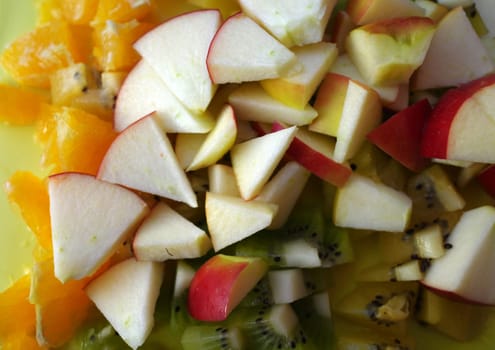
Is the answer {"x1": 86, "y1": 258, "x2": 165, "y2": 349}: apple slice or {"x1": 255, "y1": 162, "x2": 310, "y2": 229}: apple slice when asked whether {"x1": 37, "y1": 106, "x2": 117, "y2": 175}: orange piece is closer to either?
{"x1": 86, "y1": 258, "x2": 165, "y2": 349}: apple slice

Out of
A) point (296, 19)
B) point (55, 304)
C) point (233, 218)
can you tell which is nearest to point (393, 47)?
point (296, 19)

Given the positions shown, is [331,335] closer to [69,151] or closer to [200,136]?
[200,136]

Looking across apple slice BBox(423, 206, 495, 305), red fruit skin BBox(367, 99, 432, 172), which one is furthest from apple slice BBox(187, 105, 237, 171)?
apple slice BBox(423, 206, 495, 305)

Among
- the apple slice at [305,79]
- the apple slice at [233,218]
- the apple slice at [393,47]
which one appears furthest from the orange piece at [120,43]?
the apple slice at [393,47]

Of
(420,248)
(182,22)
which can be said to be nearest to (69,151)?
(182,22)

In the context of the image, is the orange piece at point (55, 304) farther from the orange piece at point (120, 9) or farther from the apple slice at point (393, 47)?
the apple slice at point (393, 47)
